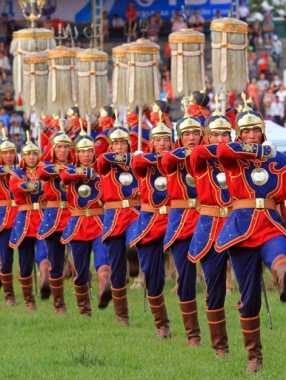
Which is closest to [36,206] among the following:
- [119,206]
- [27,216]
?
[27,216]


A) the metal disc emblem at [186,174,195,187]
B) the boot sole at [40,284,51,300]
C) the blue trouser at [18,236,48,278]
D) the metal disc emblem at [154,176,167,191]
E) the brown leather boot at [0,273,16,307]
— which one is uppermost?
the metal disc emblem at [186,174,195,187]

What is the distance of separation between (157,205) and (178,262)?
89 centimetres

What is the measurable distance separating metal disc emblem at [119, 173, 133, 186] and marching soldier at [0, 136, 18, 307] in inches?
99.5

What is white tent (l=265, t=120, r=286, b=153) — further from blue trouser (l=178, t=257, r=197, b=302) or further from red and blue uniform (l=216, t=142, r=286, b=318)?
red and blue uniform (l=216, t=142, r=286, b=318)

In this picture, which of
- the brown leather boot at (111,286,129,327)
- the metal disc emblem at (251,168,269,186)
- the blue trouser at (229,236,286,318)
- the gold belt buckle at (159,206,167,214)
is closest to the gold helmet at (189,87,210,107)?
the brown leather boot at (111,286,129,327)

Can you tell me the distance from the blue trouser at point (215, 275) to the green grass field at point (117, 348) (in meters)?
0.46

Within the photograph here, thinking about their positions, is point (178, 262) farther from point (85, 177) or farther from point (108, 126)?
point (108, 126)

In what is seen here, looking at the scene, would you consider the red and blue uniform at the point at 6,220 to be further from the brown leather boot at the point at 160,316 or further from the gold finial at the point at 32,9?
the gold finial at the point at 32,9

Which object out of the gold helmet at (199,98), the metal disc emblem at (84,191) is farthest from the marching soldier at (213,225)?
the gold helmet at (199,98)

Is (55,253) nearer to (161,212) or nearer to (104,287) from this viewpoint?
(104,287)

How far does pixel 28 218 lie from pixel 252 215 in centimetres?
489

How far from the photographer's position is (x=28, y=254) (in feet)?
45.0

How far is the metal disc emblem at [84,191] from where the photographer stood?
12562 millimetres

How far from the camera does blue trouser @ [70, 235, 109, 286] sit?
12.4 m
